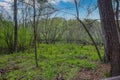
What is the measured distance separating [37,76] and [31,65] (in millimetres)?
1062

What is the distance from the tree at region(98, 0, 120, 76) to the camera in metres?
4.62

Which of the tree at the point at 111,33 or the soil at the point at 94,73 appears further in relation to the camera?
the soil at the point at 94,73

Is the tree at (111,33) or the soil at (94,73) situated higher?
the tree at (111,33)

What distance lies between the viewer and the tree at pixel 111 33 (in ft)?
15.2

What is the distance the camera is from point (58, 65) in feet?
19.3

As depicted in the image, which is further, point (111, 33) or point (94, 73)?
point (94, 73)

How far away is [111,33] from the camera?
4.91 meters

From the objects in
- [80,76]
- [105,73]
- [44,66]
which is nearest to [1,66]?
[44,66]

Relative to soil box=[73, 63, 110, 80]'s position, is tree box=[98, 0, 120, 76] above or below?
above

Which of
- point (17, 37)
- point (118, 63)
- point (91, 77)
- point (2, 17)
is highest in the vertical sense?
point (2, 17)

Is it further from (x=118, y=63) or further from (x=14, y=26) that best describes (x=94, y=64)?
(x=14, y=26)

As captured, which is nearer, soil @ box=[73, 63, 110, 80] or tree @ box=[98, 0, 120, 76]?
tree @ box=[98, 0, 120, 76]

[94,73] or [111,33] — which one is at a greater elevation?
[111,33]

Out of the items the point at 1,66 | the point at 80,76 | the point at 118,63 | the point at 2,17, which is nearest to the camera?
the point at 118,63
